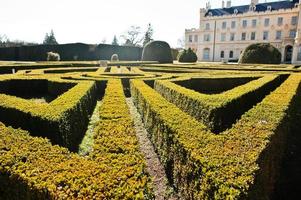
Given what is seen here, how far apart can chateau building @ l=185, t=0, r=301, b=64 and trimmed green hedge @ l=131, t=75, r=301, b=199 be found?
4921cm

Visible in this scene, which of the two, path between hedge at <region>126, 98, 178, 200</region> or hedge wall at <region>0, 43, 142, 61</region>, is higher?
hedge wall at <region>0, 43, 142, 61</region>

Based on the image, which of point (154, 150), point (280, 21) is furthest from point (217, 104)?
point (280, 21)

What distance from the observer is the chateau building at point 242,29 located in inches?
1983

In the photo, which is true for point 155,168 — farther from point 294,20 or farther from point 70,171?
point 294,20

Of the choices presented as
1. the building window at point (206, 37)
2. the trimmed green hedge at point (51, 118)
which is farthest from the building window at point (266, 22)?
the trimmed green hedge at point (51, 118)

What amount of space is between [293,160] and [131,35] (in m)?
73.3

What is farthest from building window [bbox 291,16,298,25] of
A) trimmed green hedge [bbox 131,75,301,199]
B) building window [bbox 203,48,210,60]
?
trimmed green hedge [bbox 131,75,301,199]

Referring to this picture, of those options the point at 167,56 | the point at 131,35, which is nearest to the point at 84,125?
the point at 167,56

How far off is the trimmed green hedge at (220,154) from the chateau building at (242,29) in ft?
161

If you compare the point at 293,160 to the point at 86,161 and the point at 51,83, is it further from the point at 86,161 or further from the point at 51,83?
the point at 51,83

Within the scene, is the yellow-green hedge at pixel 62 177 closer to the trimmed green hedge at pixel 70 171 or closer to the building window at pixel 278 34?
the trimmed green hedge at pixel 70 171

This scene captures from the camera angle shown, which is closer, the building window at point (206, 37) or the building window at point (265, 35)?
the building window at point (265, 35)

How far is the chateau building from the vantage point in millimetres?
50375

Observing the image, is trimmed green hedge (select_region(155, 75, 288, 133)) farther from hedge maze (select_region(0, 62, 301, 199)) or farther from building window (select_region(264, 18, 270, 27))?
building window (select_region(264, 18, 270, 27))
